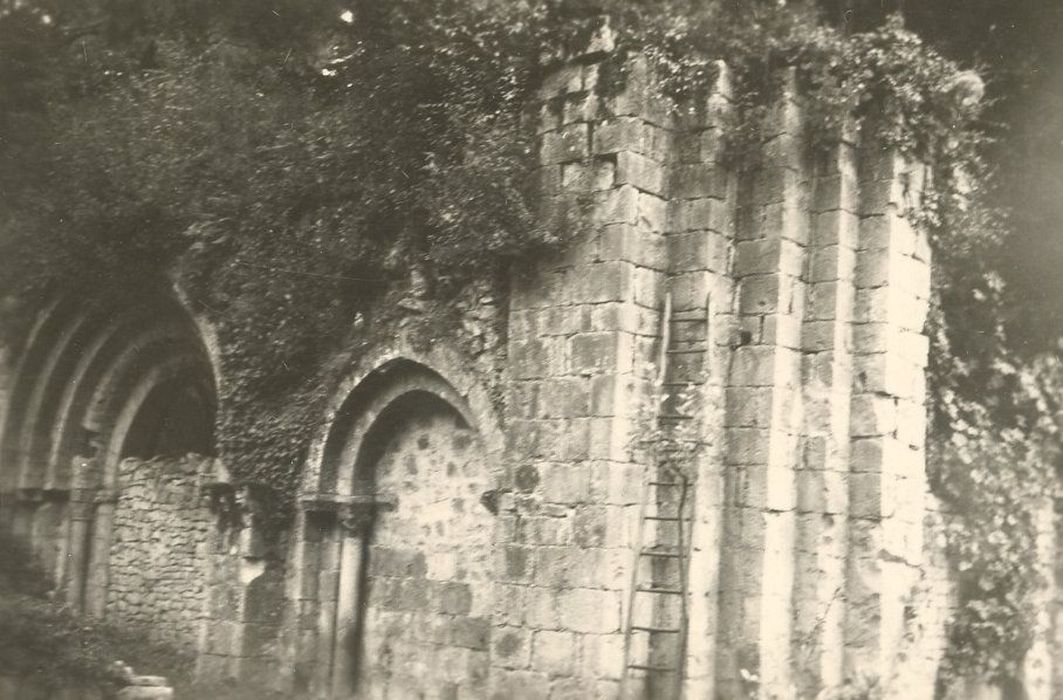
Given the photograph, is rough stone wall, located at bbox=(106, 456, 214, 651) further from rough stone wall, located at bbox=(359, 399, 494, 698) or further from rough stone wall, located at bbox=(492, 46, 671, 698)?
rough stone wall, located at bbox=(492, 46, 671, 698)

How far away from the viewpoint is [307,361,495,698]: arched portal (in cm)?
874

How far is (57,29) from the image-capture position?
1117cm

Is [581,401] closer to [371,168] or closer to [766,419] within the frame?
[766,419]

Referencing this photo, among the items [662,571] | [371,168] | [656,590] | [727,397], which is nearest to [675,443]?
[727,397]

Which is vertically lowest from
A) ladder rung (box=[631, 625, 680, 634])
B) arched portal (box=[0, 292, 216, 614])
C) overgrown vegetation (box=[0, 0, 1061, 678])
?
ladder rung (box=[631, 625, 680, 634])

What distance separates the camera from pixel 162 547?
461 inches

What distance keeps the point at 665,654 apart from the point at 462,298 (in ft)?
9.56

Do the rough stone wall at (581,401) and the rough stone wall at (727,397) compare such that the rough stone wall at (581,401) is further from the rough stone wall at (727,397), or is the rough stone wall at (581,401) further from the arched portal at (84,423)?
the arched portal at (84,423)

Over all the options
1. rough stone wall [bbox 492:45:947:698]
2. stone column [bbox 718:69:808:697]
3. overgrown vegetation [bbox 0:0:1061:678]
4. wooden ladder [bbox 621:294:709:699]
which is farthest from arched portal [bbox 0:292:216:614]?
stone column [bbox 718:69:808:697]

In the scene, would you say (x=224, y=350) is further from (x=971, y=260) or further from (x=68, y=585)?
(x=971, y=260)

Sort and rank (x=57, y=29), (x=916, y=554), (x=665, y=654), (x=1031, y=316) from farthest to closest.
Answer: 1. (x=57, y=29)
2. (x=1031, y=316)
3. (x=916, y=554)
4. (x=665, y=654)

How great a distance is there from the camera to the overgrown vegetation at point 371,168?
8.40 meters

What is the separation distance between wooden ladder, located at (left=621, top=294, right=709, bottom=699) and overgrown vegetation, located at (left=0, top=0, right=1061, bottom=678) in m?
1.43

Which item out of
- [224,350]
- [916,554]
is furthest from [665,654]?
[224,350]
